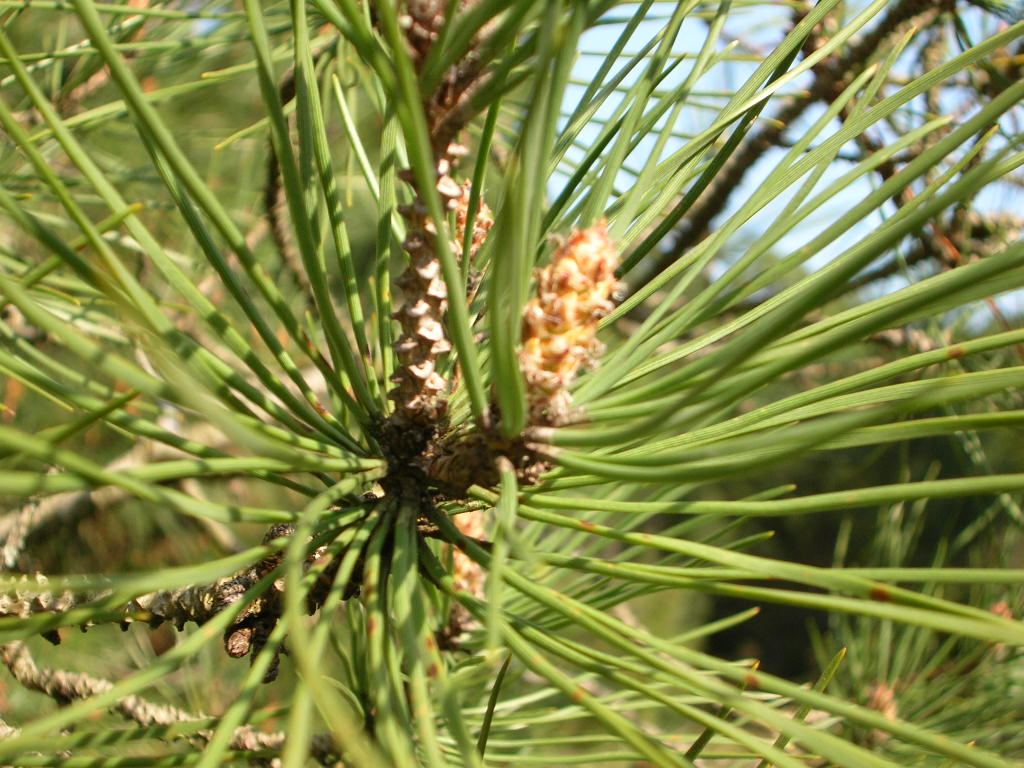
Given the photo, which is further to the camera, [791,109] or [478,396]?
[791,109]

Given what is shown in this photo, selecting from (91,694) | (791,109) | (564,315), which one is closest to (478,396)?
(564,315)

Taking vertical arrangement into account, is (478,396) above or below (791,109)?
below

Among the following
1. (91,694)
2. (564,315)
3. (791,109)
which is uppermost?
(791,109)

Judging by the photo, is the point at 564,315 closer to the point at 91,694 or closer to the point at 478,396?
the point at 478,396

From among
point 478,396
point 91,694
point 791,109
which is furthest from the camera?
point 791,109

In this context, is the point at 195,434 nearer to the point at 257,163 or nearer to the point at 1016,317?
the point at 257,163

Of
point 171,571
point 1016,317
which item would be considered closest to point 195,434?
point 171,571

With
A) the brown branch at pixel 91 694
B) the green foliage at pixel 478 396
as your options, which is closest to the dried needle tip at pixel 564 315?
the green foliage at pixel 478 396

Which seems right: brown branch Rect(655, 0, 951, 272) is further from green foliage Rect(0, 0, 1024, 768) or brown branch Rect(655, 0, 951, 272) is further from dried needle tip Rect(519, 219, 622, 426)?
dried needle tip Rect(519, 219, 622, 426)

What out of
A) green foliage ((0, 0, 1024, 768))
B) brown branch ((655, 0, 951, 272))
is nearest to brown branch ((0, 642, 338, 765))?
green foliage ((0, 0, 1024, 768))
